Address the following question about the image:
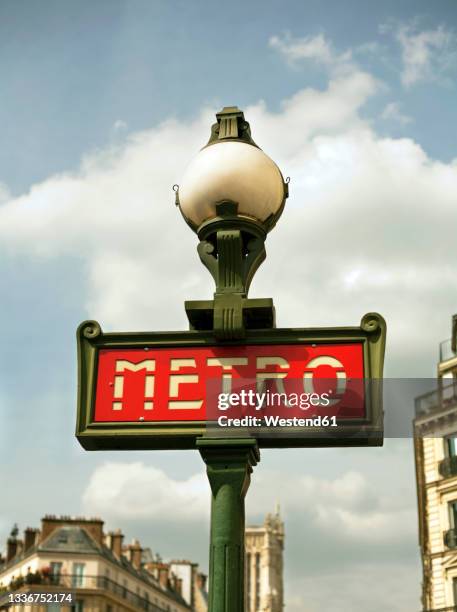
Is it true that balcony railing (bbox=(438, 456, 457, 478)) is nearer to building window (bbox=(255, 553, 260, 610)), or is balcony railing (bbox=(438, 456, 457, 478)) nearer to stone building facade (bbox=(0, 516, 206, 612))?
stone building facade (bbox=(0, 516, 206, 612))

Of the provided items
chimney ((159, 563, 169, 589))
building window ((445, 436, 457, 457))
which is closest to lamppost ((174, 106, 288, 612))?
building window ((445, 436, 457, 457))

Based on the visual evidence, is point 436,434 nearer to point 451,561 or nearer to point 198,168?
point 451,561

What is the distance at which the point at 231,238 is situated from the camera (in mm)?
5250

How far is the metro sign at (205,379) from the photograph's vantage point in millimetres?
4883

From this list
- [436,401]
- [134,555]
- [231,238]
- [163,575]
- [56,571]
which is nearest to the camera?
[231,238]

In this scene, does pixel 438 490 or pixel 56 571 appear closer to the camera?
pixel 438 490

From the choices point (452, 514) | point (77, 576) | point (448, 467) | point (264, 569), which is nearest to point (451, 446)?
point (448, 467)

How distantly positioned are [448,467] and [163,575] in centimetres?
5374

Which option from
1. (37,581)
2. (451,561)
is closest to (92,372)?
(451,561)

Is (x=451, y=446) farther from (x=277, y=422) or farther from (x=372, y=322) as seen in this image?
(x=277, y=422)

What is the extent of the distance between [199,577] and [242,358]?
11055 cm

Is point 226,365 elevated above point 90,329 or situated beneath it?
situated beneath

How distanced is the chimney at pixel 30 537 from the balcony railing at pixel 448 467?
36.9m

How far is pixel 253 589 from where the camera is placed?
163625 mm
